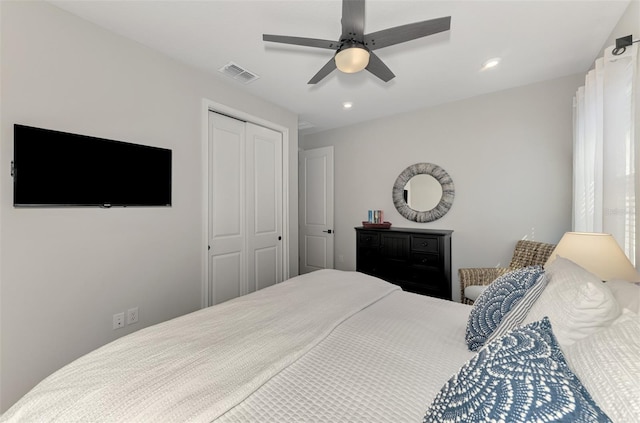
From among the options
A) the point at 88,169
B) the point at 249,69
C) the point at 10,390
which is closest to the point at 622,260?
the point at 249,69

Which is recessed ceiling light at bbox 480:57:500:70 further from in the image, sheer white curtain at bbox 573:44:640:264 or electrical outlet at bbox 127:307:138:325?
electrical outlet at bbox 127:307:138:325

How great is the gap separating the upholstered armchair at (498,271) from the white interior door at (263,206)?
2.19 meters

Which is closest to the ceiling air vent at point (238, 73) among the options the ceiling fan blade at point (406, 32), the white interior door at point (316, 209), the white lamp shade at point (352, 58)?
the white lamp shade at point (352, 58)

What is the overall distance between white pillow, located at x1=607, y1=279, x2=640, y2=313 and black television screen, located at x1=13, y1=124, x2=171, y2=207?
2822mm

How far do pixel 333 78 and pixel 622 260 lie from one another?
2527mm

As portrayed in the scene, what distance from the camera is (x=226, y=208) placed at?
2928 mm

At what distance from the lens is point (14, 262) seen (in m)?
1.60

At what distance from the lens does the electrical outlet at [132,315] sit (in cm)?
210

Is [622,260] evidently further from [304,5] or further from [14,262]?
[14,262]

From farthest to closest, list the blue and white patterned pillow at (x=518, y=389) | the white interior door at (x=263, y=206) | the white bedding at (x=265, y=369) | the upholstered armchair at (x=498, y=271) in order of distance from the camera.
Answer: the white interior door at (x=263, y=206)
the upholstered armchair at (x=498, y=271)
the white bedding at (x=265, y=369)
the blue and white patterned pillow at (x=518, y=389)

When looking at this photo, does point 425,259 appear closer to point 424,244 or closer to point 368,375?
point 424,244

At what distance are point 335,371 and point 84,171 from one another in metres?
2.15

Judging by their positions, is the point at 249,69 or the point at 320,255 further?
the point at 320,255

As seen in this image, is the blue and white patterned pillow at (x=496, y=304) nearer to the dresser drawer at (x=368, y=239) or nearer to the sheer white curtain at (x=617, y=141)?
the sheer white curtain at (x=617, y=141)
